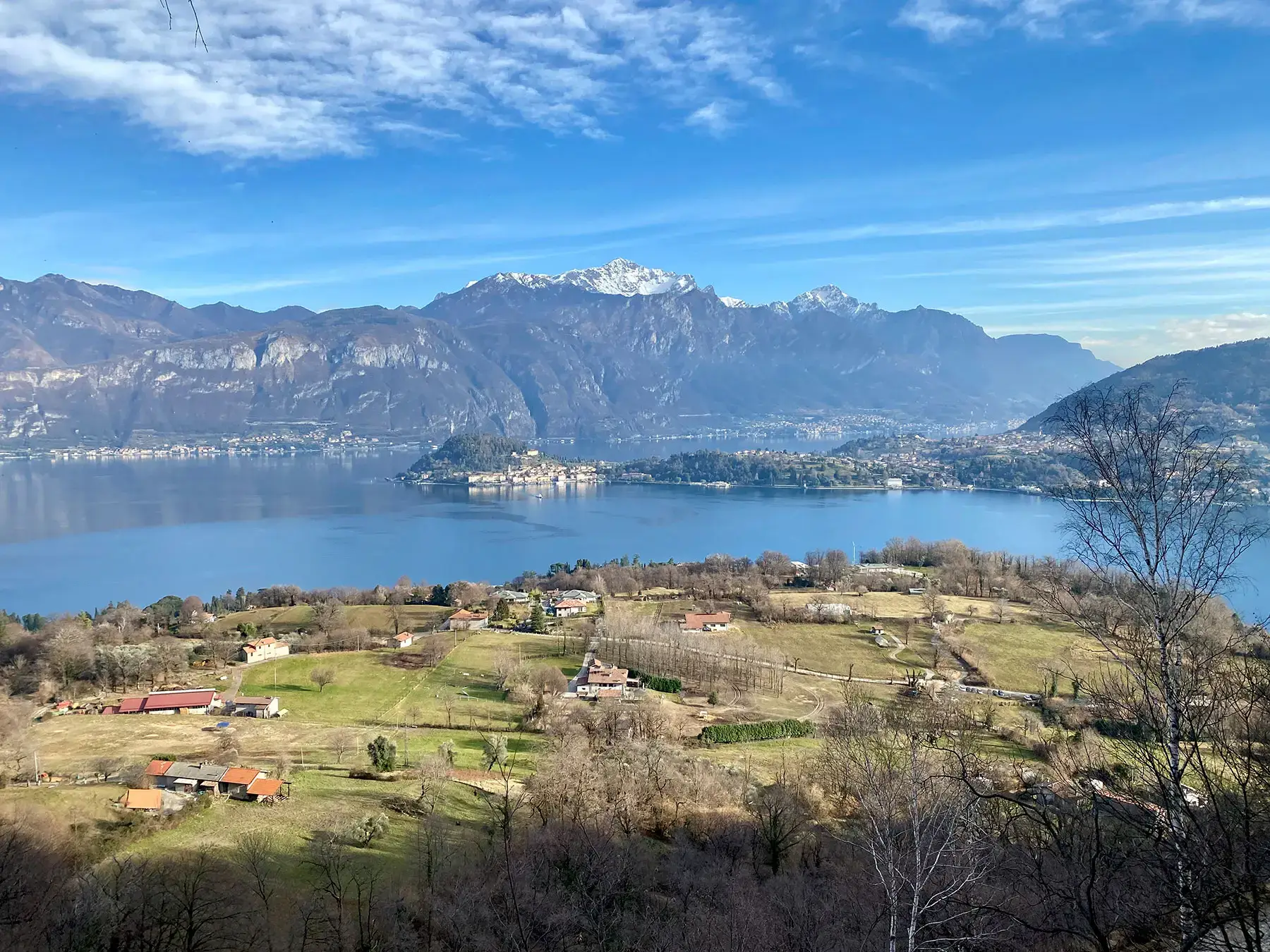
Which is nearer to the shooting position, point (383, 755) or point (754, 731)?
point (383, 755)

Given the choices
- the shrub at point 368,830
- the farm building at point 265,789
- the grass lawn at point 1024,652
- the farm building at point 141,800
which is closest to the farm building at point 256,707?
the farm building at point 265,789

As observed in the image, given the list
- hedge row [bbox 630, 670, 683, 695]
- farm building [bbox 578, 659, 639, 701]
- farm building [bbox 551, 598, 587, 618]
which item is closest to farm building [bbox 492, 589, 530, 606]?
farm building [bbox 551, 598, 587, 618]

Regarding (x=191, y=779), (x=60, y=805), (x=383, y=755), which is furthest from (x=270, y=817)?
(x=60, y=805)

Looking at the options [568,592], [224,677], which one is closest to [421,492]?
[568,592]

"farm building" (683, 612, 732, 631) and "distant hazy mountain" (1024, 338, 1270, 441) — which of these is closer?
"farm building" (683, 612, 732, 631)

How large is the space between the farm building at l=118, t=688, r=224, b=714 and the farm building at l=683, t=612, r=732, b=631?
16036mm

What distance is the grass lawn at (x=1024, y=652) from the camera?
23031mm

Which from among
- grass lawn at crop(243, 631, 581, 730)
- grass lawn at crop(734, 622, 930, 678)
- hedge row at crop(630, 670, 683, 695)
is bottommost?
grass lawn at crop(243, 631, 581, 730)

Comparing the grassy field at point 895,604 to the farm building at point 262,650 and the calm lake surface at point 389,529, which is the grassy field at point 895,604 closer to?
the calm lake surface at point 389,529

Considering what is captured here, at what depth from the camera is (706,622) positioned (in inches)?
1167

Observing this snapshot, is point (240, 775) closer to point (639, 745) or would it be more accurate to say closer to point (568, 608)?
point (639, 745)

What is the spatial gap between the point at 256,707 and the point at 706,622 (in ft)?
53.1

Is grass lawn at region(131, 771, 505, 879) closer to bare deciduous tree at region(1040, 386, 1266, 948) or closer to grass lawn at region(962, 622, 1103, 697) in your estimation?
bare deciduous tree at region(1040, 386, 1266, 948)

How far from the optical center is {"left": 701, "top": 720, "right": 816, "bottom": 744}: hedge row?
18938 millimetres
